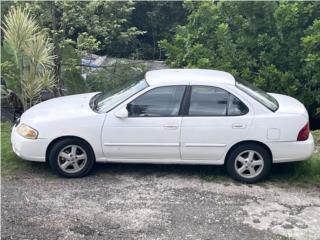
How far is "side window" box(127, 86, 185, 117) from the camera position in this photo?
22.5ft

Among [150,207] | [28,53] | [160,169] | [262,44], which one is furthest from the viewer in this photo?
[262,44]

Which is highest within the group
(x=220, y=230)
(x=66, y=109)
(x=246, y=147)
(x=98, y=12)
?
(x=98, y=12)

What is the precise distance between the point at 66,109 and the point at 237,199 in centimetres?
258

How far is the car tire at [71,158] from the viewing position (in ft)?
22.5

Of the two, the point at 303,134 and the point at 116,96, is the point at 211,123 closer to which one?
the point at 303,134

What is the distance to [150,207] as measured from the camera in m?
6.18

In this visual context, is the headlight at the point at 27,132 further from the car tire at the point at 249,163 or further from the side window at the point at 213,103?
the car tire at the point at 249,163

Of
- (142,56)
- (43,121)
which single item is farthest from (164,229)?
(142,56)

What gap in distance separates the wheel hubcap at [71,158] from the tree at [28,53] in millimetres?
2625

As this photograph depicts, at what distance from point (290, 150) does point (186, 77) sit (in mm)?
1685

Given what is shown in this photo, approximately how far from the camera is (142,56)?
44.3 ft

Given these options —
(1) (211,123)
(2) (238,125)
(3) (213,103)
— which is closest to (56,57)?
(3) (213,103)

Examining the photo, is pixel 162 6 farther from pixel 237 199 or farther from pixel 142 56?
pixel 237 199

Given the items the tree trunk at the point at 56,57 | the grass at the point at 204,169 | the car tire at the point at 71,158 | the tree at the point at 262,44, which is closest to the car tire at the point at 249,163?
the grass at the point at 204,169
